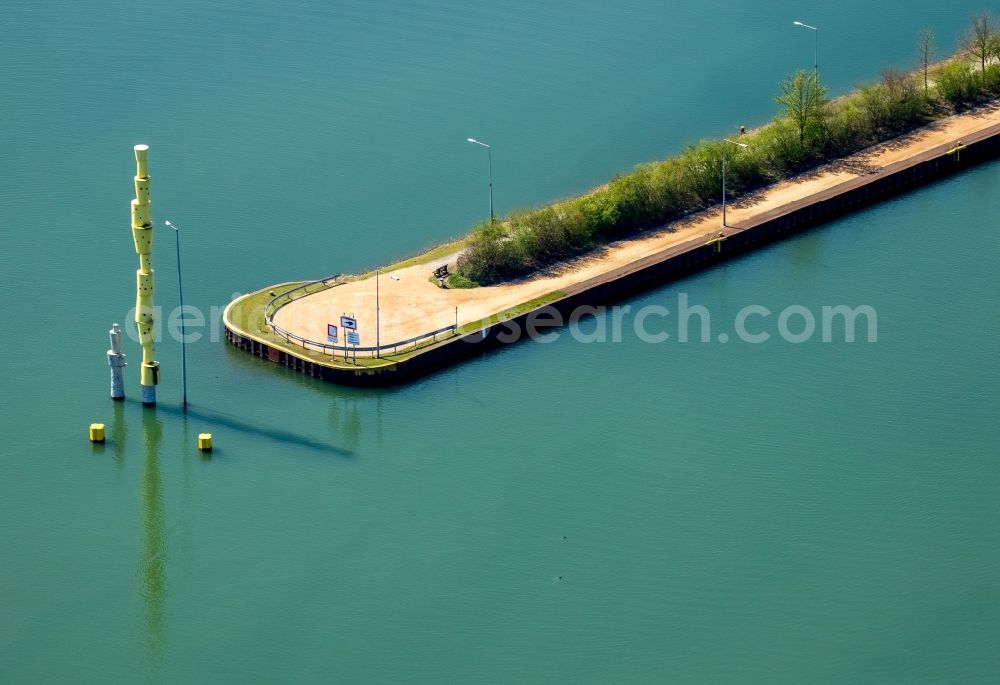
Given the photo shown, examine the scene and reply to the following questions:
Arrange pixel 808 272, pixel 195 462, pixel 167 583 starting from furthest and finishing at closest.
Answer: pixel 808 272 → pixel 195 462 → pixel 167 583

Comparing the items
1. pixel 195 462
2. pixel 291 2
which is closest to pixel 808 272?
pixel 195 462

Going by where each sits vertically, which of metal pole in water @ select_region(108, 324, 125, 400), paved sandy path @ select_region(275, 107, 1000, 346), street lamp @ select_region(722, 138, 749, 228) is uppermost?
street lamp @ select_region(722, 138, 749, 228)

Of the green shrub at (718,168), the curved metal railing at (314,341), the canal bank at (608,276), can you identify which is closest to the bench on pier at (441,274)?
the green shrub at (718,168)

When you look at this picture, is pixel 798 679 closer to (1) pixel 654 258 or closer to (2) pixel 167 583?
(2) pixel 167 583

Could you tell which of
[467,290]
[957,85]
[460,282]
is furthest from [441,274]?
[957,85]

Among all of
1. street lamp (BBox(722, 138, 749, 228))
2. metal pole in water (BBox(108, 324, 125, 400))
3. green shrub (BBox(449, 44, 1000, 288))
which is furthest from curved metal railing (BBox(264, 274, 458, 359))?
street lamp (BBox(722, 138, 749, 228))

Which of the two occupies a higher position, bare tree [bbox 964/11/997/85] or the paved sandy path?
bare tree [bbox 964/11/997/85]

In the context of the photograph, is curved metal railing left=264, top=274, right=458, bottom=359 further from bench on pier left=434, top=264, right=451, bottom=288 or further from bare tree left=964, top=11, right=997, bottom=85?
bare tree left=964, top=11, right=997, bottom=85
